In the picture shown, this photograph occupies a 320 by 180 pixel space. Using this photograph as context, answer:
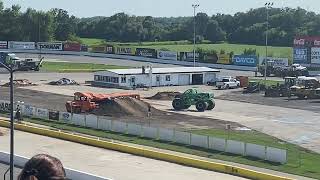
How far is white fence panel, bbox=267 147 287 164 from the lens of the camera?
3231cm

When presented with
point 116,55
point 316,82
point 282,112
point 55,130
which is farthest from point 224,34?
point 55,130

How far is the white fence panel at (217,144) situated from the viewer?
35.3m

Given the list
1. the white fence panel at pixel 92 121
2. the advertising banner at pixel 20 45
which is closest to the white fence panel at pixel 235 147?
the white fence panel at pixel 92 121

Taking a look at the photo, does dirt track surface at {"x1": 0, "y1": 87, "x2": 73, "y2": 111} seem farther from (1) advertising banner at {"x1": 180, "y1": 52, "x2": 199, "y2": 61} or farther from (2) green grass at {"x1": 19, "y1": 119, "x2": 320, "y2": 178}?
(1) advertising banner at {"x1": 180, "y1": 52, "x2": 199, "y2": 61}

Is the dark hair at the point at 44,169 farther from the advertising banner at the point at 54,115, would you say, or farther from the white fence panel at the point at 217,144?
the advertising banner at the point at 54,115

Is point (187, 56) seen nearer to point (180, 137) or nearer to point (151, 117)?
point (151, 117)

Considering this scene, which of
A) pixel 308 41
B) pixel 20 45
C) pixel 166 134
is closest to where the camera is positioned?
pixel 166 134

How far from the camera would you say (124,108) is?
52312mm

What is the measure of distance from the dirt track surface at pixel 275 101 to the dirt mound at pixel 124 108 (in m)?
13.9

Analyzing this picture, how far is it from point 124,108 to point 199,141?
54.2 feet

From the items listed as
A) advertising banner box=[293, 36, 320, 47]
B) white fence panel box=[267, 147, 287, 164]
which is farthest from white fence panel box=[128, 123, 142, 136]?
advertising banner box=[293, 36, 320, 47]

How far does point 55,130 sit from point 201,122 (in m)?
11.3

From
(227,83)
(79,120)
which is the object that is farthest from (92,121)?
(227,83)

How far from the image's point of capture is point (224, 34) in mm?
172875
